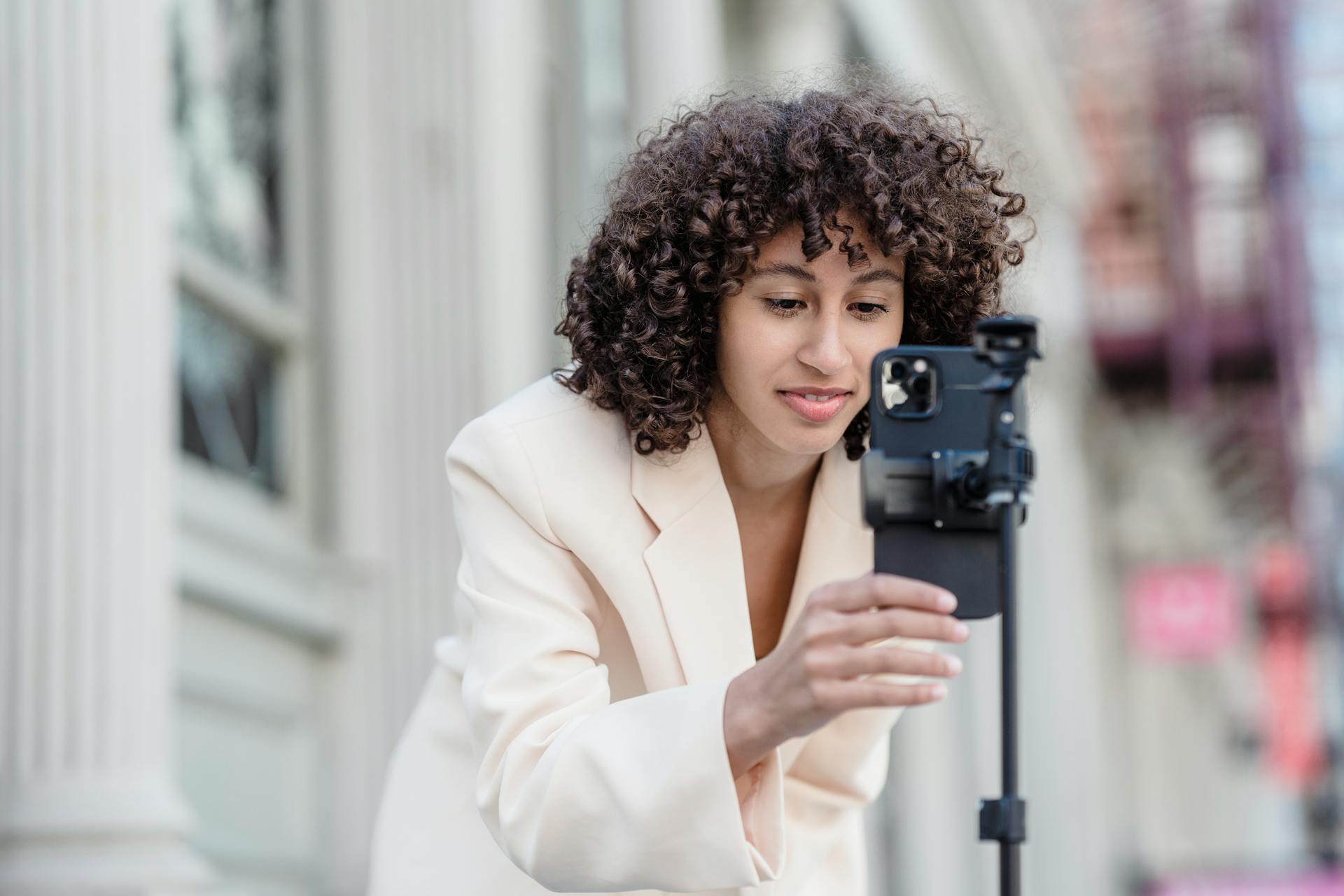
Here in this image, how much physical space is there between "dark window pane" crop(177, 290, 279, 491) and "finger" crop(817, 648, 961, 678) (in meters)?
3.95

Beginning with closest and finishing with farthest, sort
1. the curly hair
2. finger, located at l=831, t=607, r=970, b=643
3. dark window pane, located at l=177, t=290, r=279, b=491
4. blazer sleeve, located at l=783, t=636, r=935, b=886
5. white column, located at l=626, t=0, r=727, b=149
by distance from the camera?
finger, located at l=831, t=607, r=970, b=643
the curly hair
blazer sleeve, located at l=783, t=636, r=935, b=886
dark window pane, located at l=177, t=290, r=279, b=491
white column, located at l=626, t=0, r=727, b=149

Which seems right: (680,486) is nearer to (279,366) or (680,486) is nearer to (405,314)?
(405,314)

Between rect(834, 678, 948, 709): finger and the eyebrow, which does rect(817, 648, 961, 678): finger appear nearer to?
→ rect(834, 678, 948, 709): finger

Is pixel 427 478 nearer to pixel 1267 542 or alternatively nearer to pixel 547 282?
pixel 547 282

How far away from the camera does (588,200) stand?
679 centimetres

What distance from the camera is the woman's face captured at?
6.91 ft

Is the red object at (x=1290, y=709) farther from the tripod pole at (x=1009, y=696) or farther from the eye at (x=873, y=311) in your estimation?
the tripod pole at (x=1009, y=696)

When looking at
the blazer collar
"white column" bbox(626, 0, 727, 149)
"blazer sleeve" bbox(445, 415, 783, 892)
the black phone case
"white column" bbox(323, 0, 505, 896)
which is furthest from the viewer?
"white column" bbox(626, 0, 727, 149)

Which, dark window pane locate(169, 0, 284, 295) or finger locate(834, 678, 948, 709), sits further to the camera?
dark window pane locate(169, 0, 284, 295)

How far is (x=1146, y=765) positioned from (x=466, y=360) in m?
17.2

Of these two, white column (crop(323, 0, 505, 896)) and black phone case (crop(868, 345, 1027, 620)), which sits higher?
white column (crop(323, 0, 505, 896))

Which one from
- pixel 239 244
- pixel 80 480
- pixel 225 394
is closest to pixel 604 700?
pixel 80 480

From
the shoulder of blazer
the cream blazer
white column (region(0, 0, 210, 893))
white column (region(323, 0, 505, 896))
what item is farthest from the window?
the shoulder of blazer

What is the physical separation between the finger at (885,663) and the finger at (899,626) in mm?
14
